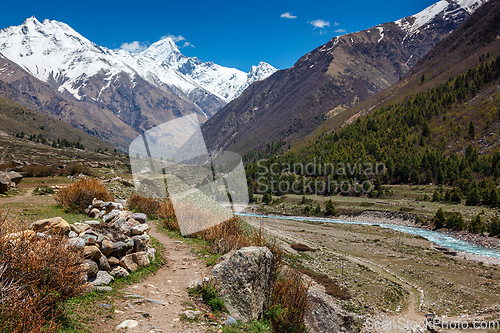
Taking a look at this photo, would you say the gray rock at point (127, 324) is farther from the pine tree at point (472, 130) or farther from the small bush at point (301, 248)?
the pine tree at point (472, 130)

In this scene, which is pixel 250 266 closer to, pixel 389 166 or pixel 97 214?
pixel 97 214

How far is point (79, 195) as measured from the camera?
Answer: 1334 cm

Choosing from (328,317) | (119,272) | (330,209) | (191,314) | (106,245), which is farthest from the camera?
(330,209)

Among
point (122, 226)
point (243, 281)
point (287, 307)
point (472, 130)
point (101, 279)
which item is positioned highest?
point (472, 130)

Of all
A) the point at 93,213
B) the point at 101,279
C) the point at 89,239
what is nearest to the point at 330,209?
the point at 93,213

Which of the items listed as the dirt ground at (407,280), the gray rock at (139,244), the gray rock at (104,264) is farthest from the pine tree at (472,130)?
the gray rock at (104,264)

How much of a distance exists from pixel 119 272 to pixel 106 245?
2.53 feet

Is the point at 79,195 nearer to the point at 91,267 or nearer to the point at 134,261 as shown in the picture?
the point at 134,261

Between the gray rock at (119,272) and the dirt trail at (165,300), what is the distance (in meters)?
0.42

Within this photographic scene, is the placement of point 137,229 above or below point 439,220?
above

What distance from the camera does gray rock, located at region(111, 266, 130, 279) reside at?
270 inches

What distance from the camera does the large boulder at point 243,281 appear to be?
7203 millimetres

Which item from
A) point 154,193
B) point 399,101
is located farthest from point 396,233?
point 399,101

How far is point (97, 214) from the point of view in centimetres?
1195
